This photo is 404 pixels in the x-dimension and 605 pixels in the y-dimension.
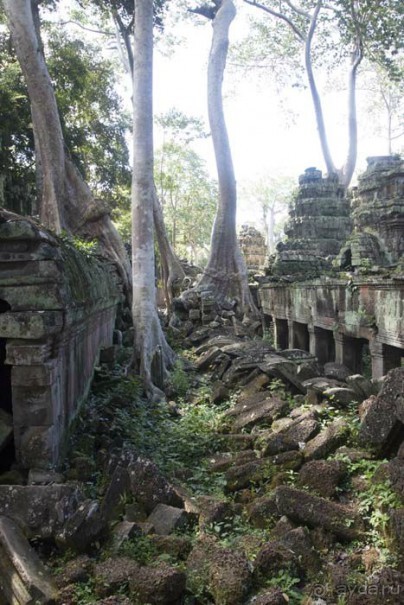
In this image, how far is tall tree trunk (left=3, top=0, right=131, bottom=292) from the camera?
985 centimetres

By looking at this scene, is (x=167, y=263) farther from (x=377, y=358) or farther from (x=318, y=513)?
(x=318, y=513)

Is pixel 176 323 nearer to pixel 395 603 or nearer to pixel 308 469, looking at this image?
pixel 308 469

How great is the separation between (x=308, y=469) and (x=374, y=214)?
12004mm

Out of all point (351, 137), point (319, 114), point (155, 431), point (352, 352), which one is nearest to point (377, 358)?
point (352, 352)

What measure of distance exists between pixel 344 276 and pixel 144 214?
3.43 m

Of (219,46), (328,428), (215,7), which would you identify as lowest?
(328,428)

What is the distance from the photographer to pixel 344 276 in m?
8.63

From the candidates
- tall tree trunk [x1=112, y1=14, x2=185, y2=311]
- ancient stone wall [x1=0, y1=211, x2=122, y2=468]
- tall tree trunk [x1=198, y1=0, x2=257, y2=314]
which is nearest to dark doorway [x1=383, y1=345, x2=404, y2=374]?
ancient stone wall [x1=0, y1=211, x2=122, y2=468]

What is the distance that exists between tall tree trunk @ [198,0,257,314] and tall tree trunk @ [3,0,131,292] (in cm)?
293

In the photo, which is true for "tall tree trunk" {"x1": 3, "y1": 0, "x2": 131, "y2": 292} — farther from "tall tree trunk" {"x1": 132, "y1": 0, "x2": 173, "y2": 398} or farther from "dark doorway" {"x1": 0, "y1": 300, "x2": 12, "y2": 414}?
"dark doorway" {"x1": 0, "y1": 300, "x2": 12, "y2": 414}

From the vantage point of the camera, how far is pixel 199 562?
2.50m

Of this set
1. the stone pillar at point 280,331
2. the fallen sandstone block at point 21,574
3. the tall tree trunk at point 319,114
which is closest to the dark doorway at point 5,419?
the fallen sandstone block at point 21,574

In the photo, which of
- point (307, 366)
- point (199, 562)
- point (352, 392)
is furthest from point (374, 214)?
point (199, 562)

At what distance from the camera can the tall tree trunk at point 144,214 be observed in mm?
7520
